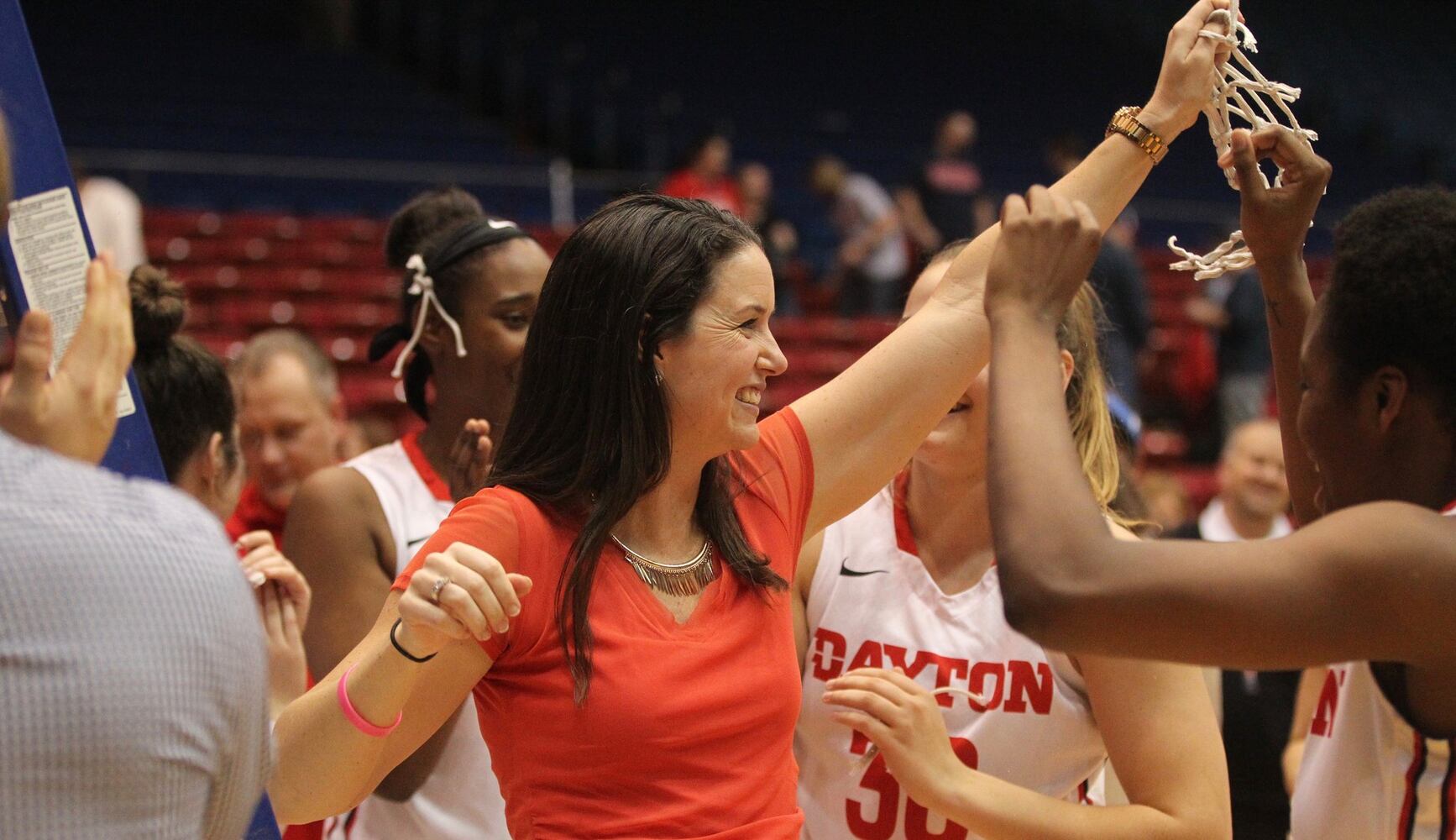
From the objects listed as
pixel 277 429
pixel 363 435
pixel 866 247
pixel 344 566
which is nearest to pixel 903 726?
pixel 344 566

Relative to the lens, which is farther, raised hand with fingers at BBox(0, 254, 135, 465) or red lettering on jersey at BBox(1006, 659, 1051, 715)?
red lettering on jersey at BBox(1006, 659, 1051, 715)

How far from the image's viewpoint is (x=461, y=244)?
9.44ft

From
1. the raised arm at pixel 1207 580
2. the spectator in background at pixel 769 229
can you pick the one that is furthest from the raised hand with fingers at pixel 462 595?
the spectator in background at pixel 769 229

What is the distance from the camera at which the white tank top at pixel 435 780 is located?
105 inches

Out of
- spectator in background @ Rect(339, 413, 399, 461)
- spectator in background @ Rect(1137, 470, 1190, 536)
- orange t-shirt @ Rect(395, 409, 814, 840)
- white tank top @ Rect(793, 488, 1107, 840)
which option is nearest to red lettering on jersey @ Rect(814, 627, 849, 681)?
white tank top @ Rect(793, 488, 1107, 840)

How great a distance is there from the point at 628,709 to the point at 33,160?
1.03 m

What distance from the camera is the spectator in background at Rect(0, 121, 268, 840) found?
1237mm

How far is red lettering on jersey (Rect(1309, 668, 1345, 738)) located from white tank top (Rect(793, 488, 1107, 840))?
1.12 ft

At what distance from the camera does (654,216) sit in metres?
2.06

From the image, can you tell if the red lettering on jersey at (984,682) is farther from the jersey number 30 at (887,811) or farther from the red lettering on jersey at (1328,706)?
the red lettering on jersey at (1328,706)

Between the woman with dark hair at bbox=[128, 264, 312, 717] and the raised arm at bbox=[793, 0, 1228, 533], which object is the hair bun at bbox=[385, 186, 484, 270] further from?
the raised arm at bbox=[793, 0, 1228, 533]

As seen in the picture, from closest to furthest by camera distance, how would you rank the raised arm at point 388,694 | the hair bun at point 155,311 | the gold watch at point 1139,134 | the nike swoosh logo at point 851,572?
the raised arm at point 388,694, the gold watch at point 1139,134, the nike swoosh logo at point 851,572, the hair bun at point 155,311

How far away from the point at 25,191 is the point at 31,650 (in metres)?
0.92

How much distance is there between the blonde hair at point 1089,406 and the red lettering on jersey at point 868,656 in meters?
0.45
